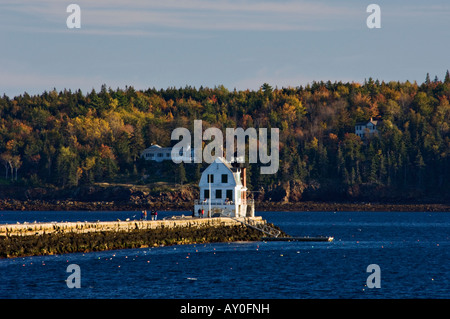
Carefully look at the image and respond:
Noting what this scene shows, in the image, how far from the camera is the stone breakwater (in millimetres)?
57438

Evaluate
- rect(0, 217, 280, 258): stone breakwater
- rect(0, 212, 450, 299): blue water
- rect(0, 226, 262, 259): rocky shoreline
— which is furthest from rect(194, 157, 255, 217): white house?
rect(0, 212, 450, 299): blue water

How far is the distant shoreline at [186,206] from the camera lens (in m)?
166

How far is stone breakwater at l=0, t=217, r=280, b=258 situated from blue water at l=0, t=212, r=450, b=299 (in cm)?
124

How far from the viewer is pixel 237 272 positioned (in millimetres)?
57125

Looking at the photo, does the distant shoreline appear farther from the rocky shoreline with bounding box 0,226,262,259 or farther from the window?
the rocky shoreline with bounding box 0,226,262,259

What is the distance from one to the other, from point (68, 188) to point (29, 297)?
145767 mm

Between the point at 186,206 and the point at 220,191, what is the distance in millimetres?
80107

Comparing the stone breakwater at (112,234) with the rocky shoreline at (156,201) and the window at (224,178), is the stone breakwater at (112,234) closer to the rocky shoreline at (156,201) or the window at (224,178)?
the window at (224,178)

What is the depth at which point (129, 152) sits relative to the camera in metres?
200

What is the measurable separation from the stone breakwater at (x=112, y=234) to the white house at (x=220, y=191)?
2.17 metres

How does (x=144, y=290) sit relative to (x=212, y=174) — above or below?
below

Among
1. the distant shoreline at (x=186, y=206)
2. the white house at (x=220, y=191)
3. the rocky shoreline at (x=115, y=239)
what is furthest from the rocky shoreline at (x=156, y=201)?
the rocky shoreline at (x=115, y=239)
